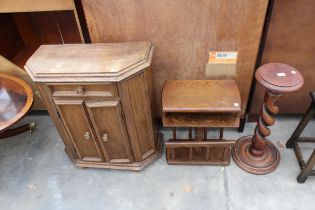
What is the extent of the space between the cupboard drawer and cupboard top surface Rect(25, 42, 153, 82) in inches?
2.5

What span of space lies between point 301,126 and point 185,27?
3.79ft

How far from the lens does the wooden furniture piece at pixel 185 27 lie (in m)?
1.65

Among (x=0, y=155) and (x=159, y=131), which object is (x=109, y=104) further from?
(x=0, y=155)

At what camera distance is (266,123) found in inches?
70.3

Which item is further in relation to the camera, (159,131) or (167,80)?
(159,131)

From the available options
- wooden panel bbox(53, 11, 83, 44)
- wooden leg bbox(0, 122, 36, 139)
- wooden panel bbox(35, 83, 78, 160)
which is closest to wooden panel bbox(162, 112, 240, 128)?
wooden panel bbox(35, 83, 78, 160)

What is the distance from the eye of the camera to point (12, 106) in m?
1.84

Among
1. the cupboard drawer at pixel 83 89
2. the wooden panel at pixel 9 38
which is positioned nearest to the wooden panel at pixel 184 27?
the cupboard drawer at pixel 83 89

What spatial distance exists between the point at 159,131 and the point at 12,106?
3.84 ft

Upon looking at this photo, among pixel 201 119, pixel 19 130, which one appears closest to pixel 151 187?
pixel 201 119

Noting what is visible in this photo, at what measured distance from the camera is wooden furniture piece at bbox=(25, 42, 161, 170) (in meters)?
1.49

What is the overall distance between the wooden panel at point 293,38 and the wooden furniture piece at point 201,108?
1.30 ft

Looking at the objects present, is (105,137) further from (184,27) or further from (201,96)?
(184,27)

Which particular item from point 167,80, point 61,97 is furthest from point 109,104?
point 167,80
